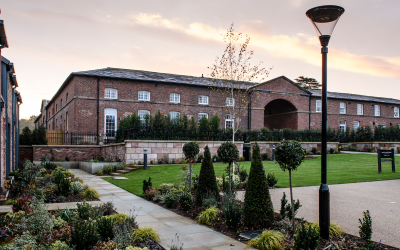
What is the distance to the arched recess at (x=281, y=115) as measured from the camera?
109ft

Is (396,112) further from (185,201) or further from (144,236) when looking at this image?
(144,236)

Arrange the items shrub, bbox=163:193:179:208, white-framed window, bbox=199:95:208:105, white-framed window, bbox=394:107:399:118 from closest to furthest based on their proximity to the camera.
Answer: shrub, bbox=163:193:179:208 < white-framed window, bbox=199:95:208:105 < white-framed window, bbox=394:107:399:118

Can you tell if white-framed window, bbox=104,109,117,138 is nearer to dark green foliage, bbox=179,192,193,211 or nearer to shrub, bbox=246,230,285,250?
dark green foliage, bbox=179,192,193,211

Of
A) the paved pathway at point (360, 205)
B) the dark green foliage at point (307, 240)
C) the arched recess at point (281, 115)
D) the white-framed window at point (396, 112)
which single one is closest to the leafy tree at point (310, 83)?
the white-framed window at point (396, 112)

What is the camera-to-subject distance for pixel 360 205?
24.6ft

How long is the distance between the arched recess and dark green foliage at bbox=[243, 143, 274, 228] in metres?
28.4

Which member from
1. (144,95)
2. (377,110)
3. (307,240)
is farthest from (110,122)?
(377,110)

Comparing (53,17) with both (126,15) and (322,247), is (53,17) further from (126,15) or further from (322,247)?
(322,247)

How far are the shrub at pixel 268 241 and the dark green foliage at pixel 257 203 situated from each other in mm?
814

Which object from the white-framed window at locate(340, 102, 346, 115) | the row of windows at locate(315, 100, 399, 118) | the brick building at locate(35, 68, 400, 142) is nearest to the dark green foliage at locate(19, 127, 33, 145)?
the brick building at locate(35, 68, 400, 142)

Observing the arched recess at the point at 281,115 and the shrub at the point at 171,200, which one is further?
the arched recess at the point at 281,115

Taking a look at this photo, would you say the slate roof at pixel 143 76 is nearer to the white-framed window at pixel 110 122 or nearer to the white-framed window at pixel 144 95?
the white-framed window at pixel 144 95

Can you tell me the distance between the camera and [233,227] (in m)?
5.72

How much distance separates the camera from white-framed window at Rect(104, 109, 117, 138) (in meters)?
26.1
